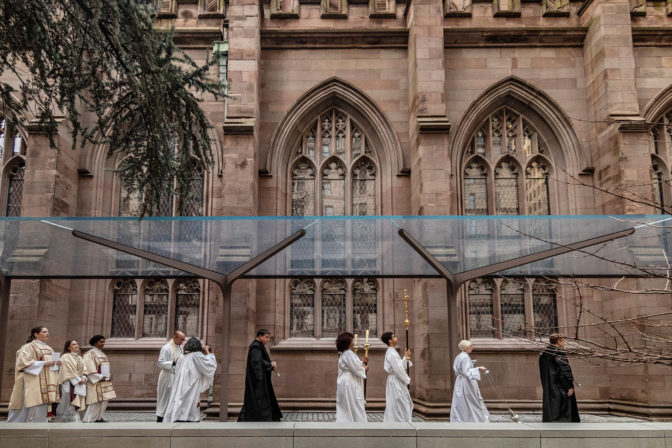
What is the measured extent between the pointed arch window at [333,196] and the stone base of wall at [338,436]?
7.52 m

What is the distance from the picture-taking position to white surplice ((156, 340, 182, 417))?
32.1 ft

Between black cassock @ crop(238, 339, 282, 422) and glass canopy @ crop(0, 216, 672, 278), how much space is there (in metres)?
1.37

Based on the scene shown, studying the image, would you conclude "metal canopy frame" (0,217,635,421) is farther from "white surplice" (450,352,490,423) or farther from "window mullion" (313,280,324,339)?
"window mullion" (313,280,324,339)

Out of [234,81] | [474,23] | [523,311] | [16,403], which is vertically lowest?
[16,403]

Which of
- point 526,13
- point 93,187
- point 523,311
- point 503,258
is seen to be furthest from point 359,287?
point 526,13

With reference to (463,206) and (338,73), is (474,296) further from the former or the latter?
(338,73)

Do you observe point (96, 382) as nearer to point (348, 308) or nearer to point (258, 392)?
point (258, 392)

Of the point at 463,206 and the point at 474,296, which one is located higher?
the point at 463,206

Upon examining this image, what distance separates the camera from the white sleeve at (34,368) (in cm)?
904

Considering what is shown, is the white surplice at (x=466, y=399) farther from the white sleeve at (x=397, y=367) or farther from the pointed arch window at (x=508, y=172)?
the pointed arch window at (x=508, y=172)

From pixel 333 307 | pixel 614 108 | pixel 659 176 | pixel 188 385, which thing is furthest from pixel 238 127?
pixel 659 176

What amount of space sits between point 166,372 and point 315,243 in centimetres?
357

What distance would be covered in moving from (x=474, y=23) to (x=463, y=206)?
448 centimetres

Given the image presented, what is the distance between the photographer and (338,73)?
14.2 metres
